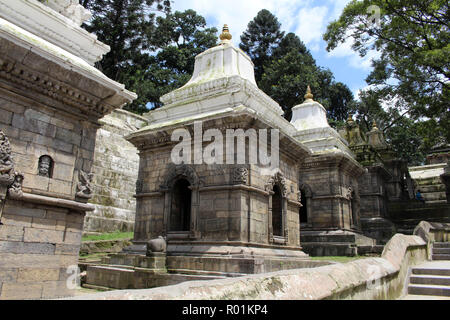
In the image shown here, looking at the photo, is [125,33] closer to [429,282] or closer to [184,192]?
[184,192]

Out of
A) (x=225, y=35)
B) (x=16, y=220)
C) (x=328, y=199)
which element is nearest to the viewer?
(x=16, y=220)

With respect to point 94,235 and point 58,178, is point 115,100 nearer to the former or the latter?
point 58,178

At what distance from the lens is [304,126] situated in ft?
64.1

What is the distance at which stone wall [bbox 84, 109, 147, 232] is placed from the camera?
19.3 m

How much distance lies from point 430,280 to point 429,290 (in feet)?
1.79

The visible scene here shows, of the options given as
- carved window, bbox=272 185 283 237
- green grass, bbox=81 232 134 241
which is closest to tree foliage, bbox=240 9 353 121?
green grass, bbox=81 232 134 241

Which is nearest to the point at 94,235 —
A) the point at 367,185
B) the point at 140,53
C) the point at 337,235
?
the point at 337,235

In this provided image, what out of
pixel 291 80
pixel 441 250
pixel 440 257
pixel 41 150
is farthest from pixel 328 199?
pixel 291 80

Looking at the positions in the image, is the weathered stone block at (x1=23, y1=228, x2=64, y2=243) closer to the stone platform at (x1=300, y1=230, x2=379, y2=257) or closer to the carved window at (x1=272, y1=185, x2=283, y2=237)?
the carved window at (x1=272, y1=185, x2=283, y2=237)

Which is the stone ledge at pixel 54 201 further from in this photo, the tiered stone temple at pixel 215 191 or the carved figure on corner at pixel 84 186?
the tiered stone temple at pixel 215 191

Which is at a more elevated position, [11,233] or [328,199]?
[328,199]

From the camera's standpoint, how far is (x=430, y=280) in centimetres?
638

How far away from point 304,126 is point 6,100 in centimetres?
1562
